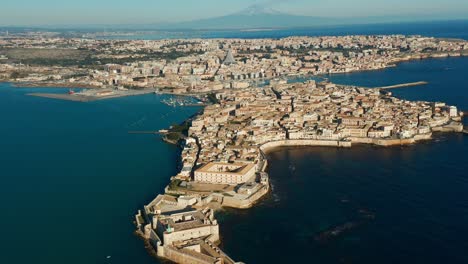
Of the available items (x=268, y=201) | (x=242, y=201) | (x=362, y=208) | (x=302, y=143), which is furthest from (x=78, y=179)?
(x=362, y=208)

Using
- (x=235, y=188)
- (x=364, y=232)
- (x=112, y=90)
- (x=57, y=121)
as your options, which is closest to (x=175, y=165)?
(x=235, y=188)

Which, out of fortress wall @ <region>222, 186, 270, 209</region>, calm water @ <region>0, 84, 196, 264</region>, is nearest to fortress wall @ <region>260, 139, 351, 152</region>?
calm water @ <region>0, 84, 196, 264</region>

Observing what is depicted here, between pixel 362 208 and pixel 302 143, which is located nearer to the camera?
pixel 362 208

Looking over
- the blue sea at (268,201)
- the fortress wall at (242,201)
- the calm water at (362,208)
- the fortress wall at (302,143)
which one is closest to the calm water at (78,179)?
the blue sea at (268,201)

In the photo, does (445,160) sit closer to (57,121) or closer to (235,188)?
(235,188)

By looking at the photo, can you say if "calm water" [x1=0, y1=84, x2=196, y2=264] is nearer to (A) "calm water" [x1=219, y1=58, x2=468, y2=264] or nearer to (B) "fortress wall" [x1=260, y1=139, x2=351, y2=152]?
(A) "calm water" [x1=219, y1=58, x2=468, y2=264]

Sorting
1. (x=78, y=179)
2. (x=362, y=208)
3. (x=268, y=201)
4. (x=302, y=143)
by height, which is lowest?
(x=78, y=179)

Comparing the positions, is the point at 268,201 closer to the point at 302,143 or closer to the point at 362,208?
the point at 362,208
